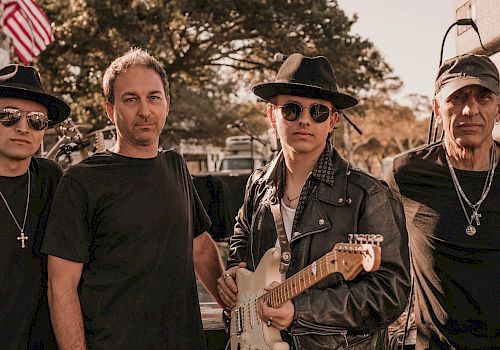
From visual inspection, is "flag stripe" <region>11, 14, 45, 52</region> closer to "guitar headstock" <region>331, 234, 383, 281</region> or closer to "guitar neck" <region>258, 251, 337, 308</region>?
"guitar neck" <region>258, 251, 337, 308</region>

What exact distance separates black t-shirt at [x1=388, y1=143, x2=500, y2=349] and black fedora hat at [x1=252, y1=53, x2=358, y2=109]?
2.17 ft

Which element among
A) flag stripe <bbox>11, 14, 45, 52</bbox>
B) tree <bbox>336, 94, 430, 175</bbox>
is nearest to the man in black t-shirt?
flag stripe <bbox>11, 14, 45, 52</bbox>

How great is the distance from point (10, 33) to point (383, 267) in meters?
9.63

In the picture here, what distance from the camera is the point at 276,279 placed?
2.96 m

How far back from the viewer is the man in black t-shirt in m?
2.83

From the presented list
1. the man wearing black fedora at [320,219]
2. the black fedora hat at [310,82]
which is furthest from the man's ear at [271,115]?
the black fedora hat at [310,82]

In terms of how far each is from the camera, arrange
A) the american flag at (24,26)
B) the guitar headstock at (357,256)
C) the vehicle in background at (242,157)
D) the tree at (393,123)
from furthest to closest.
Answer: the tree at (393,123)
the vehicle in background at (242,157)
the american flag at (24,26)
the guitar headstock at (357,256)

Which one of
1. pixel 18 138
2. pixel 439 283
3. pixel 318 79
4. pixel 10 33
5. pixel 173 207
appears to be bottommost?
pixel 439 283

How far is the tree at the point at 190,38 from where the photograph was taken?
1656cm

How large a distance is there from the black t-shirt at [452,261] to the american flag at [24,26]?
8.77 m

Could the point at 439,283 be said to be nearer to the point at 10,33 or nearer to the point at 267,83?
the point at 267,83

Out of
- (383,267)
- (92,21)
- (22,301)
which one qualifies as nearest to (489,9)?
(383,267)

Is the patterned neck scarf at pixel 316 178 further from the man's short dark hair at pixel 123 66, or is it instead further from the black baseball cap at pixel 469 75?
the man's short dark hair at pixel 123 66

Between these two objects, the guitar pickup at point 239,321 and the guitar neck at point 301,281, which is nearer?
the guitar neck at point 301,281
